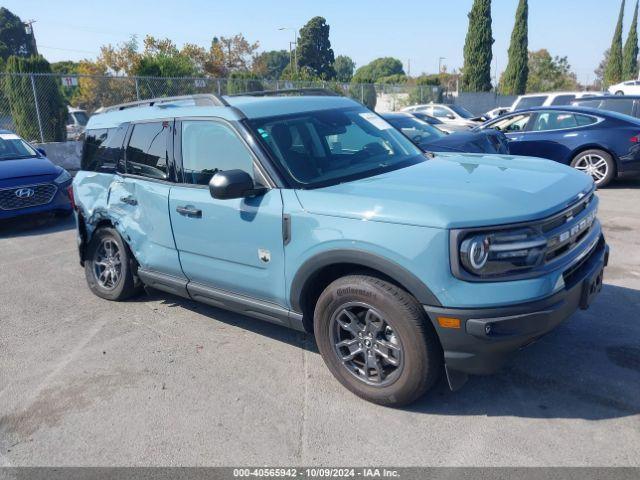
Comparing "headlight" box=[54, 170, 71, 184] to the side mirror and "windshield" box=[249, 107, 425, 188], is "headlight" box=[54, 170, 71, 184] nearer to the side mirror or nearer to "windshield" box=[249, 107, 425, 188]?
"windshield" box=[249, 107, 425, 188]

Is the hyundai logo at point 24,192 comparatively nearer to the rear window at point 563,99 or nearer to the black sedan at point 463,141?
the black sedan at point 463,141

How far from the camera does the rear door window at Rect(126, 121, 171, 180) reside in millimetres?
4441

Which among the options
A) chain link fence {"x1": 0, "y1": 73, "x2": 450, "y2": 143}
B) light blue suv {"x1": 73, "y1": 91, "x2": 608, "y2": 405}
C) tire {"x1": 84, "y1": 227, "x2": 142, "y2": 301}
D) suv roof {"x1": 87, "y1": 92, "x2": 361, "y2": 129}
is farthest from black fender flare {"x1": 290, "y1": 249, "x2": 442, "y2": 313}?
chain link fence {"x1": 0, "y1": 73, "x2": 450, "y2": 143}

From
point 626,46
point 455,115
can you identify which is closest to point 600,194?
point 455,115

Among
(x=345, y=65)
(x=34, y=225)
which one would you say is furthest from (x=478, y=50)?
(x=345, y=65)

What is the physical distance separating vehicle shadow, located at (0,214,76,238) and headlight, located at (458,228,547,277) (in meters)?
7.63

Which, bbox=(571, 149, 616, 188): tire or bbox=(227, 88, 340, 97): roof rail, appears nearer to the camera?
bbox=(227, 88, 340, 97): roof rail

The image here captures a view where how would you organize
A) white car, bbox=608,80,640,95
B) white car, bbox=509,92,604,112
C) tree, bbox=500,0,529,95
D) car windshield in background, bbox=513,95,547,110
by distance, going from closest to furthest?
1. white car, bbox=509,92,604,112
2. car windshield in background, bbox=513,95,547,110
3. white car, bbox=608,80,640,95
4. tree, bbox=500,0,529,95

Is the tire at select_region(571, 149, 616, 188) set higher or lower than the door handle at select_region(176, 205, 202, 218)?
lower

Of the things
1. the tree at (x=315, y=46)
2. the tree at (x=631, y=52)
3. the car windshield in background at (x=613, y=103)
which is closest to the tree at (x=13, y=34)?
the tree at (x=315, y=46)

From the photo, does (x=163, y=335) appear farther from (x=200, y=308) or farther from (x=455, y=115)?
(x=455, y=115)

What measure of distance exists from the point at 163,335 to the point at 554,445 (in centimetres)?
310

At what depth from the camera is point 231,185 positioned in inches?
137

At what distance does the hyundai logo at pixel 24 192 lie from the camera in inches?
328
